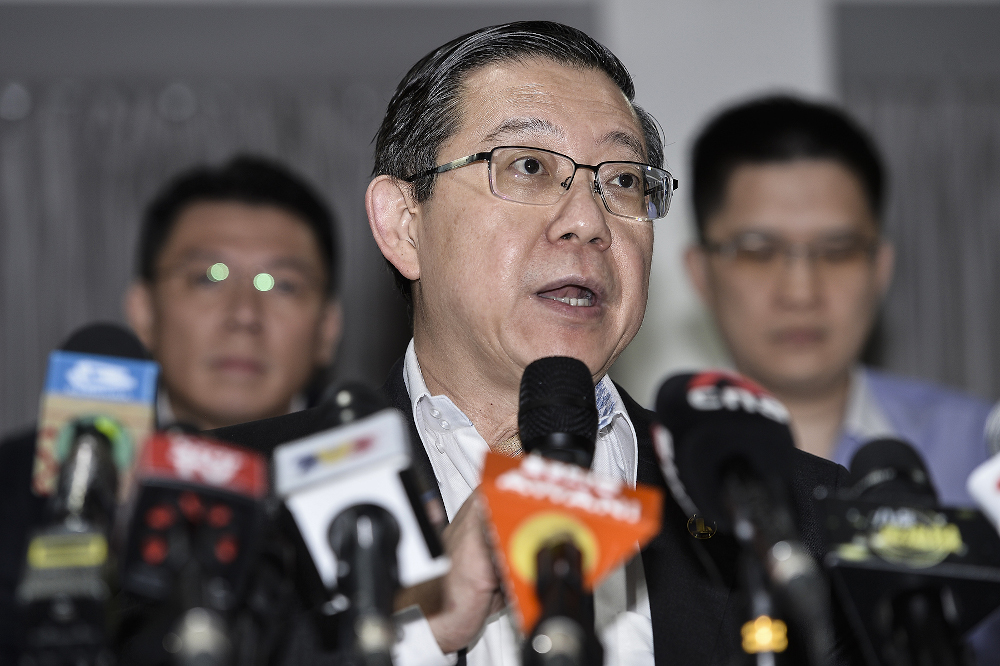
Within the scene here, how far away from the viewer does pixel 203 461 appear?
1.15 meters

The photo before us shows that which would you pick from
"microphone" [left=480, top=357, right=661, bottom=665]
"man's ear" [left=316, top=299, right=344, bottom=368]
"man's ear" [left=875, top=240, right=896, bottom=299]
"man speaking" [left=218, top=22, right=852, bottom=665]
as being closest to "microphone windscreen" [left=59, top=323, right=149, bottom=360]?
"microphone" [left=480, top=357, right=661, bottom=665]

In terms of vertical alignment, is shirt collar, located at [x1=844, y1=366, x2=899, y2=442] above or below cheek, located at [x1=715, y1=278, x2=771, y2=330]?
below

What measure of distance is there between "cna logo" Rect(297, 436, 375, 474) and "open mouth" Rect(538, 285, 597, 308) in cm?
82

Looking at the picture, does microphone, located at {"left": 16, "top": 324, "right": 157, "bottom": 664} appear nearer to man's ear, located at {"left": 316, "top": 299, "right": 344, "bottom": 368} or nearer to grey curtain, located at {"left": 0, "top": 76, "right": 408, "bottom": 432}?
→ man's ear, located at {"left": 316, "top": 299, "right": 344, "bottom": 368}

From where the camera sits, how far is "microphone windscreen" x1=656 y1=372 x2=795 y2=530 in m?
1.18

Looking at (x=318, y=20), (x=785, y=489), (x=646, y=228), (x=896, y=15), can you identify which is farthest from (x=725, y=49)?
(x=785, y=489)

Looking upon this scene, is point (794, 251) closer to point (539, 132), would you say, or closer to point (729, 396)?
point (539, 132)

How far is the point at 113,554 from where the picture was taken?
→ 4.03 feet

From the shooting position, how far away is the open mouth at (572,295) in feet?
6.35

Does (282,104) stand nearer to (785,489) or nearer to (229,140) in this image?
(229,140)

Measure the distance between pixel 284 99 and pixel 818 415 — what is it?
7.50ft

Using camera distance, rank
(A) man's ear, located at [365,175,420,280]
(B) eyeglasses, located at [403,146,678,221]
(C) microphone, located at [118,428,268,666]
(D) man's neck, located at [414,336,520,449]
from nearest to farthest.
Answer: (C) microphone, located at [118,428,268,666] < (B) eyeglasses, located at [403,146,678,221] < (D) man's neck, located at [414,336,520,449] < (A) man's ear, located at [365,175,420,280]

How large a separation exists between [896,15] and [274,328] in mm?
2732

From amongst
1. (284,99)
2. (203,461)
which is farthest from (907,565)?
(284,99)
